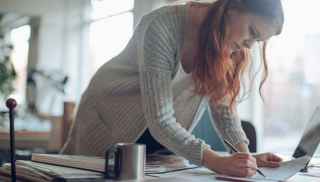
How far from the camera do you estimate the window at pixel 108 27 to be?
4.71 m

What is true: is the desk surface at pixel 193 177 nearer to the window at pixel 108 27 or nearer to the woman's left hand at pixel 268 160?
the woman's left hand at pixel 268 160

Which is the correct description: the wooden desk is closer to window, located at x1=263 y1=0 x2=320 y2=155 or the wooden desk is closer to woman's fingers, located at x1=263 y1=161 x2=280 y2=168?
window, located at x1=263 y1=0 x2=320 y2=155

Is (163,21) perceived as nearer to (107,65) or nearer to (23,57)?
(107,65)

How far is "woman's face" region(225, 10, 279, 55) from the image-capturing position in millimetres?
1152

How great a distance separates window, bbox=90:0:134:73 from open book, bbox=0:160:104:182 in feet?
11.7

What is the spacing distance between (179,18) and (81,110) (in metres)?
0.36

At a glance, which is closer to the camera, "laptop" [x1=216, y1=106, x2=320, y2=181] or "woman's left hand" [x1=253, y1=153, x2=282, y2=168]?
"laptop" [x1=216, y1=106, x2=320, y2=181]

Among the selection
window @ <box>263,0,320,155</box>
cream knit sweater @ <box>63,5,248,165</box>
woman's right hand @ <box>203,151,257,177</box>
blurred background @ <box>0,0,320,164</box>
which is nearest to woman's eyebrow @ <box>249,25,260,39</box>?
cream knit sweater @ <box>63,5,248,165</box>

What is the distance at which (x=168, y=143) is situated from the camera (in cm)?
108

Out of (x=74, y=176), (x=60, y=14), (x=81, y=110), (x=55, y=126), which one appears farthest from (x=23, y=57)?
(x=74, y=176)

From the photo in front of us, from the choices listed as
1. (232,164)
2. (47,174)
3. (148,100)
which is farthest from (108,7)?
(47,174)

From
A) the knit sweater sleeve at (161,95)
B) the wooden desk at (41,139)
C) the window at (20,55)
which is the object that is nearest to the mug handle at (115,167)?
the knit sweater sleeve at (161,95)

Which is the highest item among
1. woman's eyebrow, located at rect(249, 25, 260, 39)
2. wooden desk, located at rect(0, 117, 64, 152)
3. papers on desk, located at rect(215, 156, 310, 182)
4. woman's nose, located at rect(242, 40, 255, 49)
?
woman's eyebrow, located at rect(249, 25, 260, 39)

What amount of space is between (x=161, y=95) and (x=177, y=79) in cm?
17
